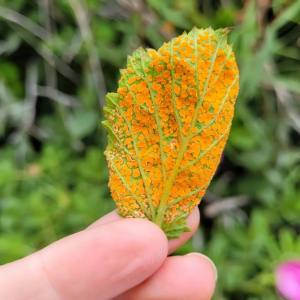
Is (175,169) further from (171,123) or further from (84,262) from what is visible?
(84,262)

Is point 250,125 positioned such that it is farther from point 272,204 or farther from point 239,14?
point 239,14

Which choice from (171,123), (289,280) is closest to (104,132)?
(171,123)

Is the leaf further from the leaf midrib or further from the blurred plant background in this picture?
the blurred plant background

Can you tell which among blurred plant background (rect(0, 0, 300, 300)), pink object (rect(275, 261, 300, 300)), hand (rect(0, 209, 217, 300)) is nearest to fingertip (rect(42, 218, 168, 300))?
hand (rect(0, 209, 217, 300))

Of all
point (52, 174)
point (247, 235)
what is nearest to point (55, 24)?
point (52, 174)

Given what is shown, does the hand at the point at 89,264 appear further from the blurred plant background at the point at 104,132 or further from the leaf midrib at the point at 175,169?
the blurred plant background at the point at 104,132
